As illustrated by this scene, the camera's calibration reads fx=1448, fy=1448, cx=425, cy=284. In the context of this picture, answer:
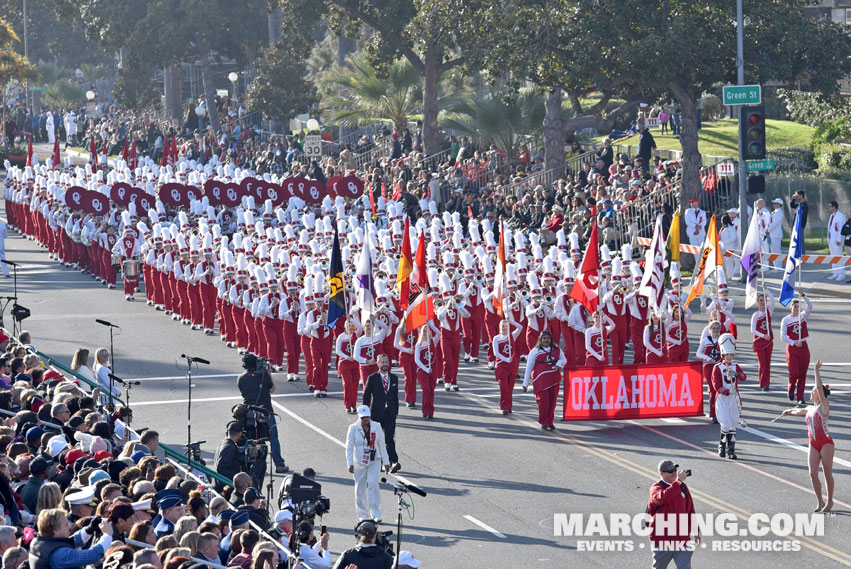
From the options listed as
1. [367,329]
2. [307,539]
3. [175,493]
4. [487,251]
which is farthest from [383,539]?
[487,251]

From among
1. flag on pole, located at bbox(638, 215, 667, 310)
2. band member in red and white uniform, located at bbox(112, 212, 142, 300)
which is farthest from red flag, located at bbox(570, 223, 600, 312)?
band member in red and white uniform, located at bbox(112, 212, 142, 300)

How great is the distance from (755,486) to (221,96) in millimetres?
54155

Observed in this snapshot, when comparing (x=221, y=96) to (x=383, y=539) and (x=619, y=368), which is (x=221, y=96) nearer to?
(x=619, y=368)

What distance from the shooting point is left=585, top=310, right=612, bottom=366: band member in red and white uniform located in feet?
74.8

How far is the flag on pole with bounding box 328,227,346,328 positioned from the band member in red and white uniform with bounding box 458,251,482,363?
3.99m

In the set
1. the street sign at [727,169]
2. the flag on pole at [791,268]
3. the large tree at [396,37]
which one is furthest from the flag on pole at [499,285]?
the large tree at [396,37]

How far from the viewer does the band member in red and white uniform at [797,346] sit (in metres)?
21.7

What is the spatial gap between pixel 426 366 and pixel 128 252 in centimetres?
1415

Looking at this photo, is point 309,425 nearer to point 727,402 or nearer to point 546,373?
point 546,373

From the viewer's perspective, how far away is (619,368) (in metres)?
20.9

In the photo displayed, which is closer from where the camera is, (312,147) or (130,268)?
(130,268)

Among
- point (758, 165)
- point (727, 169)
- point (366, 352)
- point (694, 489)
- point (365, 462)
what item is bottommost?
point (694, 489)

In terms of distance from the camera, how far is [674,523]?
14.0 metres

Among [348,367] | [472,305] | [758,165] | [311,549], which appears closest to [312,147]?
[758,165]
